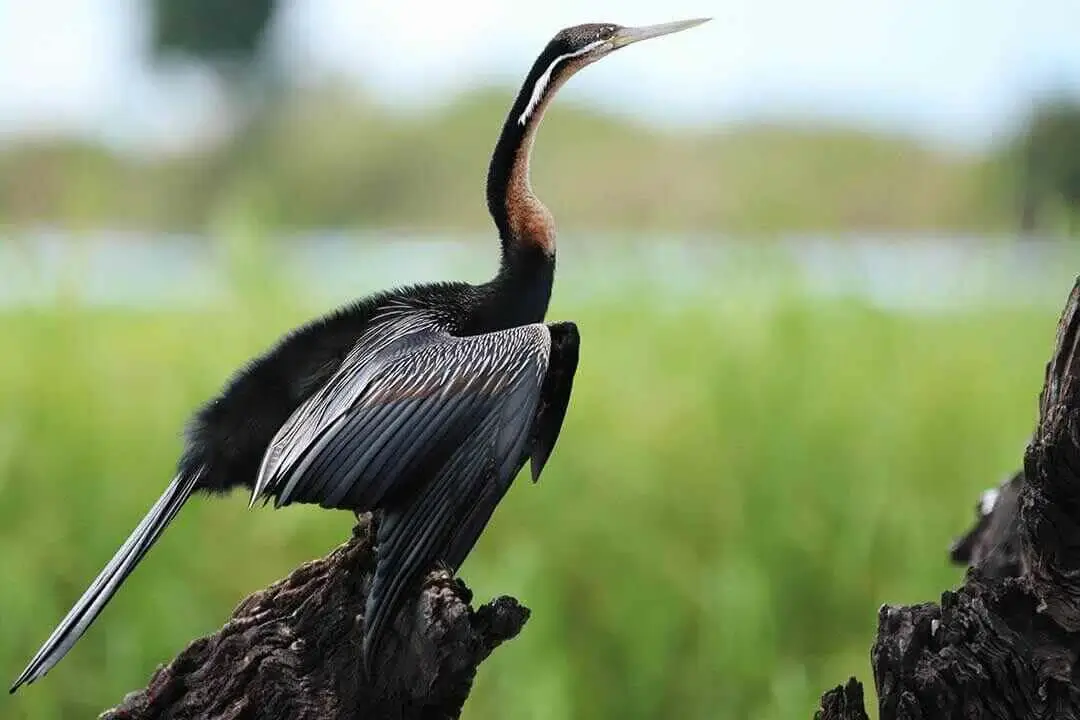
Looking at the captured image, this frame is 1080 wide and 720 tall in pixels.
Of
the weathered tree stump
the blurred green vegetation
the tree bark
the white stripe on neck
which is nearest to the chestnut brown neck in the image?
the white stripe on neck

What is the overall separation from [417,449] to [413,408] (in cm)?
4

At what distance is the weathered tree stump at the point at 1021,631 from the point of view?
94cm

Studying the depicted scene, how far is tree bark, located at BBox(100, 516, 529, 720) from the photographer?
946mm

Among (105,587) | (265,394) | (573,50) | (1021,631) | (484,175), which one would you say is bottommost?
(105,587)

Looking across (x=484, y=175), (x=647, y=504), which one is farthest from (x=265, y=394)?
(x=647, y=504)

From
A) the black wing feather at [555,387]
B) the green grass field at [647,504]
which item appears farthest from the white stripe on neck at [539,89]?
the green grass field at [647,504]

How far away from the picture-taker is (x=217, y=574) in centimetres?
186

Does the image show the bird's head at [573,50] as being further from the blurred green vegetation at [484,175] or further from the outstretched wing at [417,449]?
the blurred green vegetation at [484,175]

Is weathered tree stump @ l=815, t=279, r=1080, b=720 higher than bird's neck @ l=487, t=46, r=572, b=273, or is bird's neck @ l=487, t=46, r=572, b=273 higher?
bird's neck @ l=487, t=46, r=572, b=273

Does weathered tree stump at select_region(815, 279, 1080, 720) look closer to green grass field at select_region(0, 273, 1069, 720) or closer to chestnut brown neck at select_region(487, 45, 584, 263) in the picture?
chestnut brown neck at select_region(487, 45, 584, 263)

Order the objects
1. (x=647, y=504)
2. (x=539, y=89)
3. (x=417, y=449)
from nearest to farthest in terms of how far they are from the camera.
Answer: (x=417, y=449), (x=539, y=89), (x=647, y=504)

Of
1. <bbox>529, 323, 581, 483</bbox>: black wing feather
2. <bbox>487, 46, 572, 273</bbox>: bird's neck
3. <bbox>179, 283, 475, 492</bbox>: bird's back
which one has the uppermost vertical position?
<bbox>487, 46, 572, 273</bbox>: bird's neck

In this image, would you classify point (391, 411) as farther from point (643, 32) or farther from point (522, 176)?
point (643, 32)

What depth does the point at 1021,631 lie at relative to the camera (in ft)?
3.24
